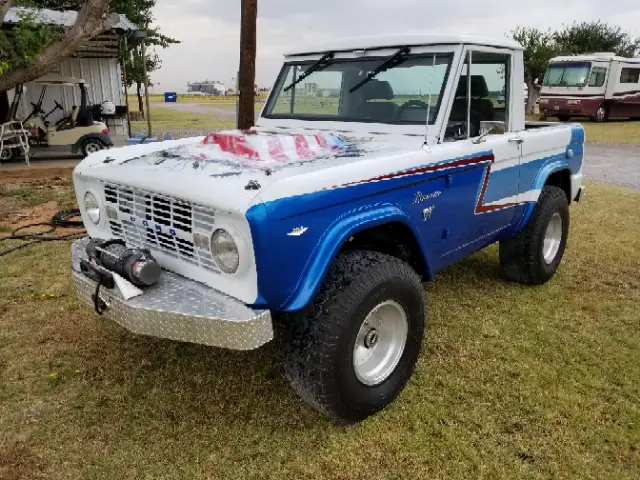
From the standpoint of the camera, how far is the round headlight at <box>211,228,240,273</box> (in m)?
2.39

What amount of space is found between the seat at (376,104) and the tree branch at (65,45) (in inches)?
210

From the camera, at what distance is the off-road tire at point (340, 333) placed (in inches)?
100

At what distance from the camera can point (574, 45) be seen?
3300 centimetres

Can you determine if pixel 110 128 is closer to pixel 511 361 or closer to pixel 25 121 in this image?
pixel 25 121

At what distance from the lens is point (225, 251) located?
2.43 meters

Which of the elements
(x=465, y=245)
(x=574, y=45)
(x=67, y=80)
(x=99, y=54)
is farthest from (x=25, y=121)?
(x=574, y=45)

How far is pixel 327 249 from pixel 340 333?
1.34 feet

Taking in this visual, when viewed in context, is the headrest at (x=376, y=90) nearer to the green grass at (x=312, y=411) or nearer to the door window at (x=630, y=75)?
the green grass at (x=312, y=411)

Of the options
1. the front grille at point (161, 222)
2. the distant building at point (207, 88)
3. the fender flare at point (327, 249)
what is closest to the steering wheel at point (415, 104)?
the fender flare at point (327, 249)

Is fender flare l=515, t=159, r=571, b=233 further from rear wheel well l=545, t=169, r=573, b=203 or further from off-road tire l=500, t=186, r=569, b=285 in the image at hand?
rear wheel well l=545, t=169, r=573, b=203

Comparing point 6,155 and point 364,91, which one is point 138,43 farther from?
point 364,91

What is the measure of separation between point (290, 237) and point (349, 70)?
1927 millimetres

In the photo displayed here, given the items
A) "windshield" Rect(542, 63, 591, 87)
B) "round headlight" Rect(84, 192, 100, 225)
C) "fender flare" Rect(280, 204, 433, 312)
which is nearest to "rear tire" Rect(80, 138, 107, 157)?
"round headlight" Rect(84, 192, 100, 225)

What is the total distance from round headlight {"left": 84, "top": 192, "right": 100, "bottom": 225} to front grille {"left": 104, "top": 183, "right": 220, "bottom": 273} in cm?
14
